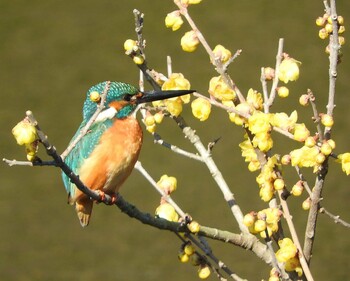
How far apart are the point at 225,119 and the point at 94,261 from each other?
0.84 m

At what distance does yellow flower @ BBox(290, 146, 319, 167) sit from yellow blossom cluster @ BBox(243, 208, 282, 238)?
93mm

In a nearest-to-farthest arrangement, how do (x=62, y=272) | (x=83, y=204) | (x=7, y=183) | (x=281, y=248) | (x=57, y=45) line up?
(x=281, y=248)
(x=83, y=204)
(x=62, y=272)
(x=7, y=183)
(x=57, y=45)

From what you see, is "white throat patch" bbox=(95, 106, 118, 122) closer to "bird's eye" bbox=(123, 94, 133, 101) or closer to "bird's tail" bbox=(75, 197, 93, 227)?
Result: "bird's eye" bbox=(123, 94, 133, 101)

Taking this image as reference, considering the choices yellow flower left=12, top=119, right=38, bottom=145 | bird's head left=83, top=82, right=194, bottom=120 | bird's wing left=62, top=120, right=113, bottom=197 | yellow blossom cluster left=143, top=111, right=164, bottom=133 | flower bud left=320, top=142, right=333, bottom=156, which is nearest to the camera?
yellow flower left=12, top=119, right=38, bottom=145

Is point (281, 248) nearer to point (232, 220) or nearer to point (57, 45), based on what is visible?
point (232, 220)

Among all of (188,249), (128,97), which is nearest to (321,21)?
(188,249)

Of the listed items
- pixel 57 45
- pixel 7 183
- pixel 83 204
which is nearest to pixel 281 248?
pixel 83 204

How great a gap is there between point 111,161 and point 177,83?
0.46 m

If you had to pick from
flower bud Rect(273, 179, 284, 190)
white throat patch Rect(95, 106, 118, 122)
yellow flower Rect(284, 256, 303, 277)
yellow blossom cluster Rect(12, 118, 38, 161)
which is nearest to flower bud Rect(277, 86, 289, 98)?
flower bud Rect(273, 179, 284, 190)

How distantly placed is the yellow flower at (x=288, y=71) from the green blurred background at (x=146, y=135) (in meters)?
2.09

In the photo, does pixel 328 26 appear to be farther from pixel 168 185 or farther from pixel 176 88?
pixel 168 185

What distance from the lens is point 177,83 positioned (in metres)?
1.24

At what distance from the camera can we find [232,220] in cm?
342

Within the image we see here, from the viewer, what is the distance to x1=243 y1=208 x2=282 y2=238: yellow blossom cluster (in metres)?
1.17
